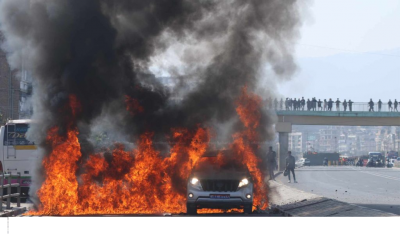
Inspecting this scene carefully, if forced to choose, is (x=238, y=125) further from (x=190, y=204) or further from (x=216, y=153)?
(x=190, y=204)

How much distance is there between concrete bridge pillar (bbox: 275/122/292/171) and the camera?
55772 millimetres

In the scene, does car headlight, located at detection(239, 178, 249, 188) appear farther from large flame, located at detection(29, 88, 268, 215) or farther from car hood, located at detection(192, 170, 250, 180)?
large flame, located at detection(29, 88, 268, 215)

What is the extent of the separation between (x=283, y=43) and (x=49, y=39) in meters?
7.86

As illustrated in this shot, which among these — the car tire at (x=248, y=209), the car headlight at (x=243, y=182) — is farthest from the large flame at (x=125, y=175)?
the car tire at (x=248, y=209)

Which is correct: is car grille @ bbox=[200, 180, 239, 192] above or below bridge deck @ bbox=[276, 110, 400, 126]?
below

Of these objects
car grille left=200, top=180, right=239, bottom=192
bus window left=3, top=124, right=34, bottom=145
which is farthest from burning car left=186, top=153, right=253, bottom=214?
bus window left=3, top=124, right=34, bottom=145

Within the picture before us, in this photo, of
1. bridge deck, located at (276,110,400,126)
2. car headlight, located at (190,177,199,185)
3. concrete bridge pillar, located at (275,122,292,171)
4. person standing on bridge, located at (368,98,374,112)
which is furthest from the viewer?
bridge deck, located at (276,110,400,126)

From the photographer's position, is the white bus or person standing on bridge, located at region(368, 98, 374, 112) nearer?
the white bus

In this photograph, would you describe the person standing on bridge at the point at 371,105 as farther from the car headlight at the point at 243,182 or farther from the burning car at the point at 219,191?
the car headlight at the point at 243,182

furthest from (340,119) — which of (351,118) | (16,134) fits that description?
(16,134)

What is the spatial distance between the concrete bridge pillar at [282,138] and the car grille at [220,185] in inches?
1559

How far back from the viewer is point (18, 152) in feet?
72.6

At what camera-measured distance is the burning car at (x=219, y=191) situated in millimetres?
15422

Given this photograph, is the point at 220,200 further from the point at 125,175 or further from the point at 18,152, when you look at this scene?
the point at 18,152
